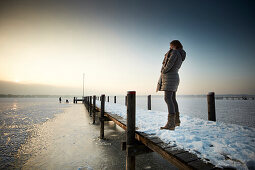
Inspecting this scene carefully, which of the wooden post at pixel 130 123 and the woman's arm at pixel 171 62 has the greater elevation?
the woman's arm at pixel 171 62

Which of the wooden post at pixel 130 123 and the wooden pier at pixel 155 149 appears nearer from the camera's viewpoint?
the wooden pier at pixel 155 149

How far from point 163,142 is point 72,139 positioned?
18.1 ft

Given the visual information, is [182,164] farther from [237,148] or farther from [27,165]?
[27,165]

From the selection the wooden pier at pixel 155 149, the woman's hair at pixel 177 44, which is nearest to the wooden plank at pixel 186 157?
the wooden pier at pixel 155 149

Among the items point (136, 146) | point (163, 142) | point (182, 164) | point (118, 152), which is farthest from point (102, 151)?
point (182, 164)

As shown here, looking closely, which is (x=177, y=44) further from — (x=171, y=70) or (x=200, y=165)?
(x=200, y=165)

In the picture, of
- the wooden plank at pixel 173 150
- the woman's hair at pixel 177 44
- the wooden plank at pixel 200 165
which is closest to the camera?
Answer: the wooden plank at pixel 200 165

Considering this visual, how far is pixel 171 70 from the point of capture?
9.55ft

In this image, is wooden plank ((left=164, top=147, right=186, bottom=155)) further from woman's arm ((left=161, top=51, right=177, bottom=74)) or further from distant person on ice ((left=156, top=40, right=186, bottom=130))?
woman's arm ((left=161, top=51, right=177, bottom=74))

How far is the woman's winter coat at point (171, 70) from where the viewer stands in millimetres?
2848

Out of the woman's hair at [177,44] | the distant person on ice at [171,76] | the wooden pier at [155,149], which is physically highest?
the woman's hair at [177,44]

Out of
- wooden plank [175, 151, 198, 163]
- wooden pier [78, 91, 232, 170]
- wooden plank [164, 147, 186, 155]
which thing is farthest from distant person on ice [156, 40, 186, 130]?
wooden plank [175, 151, 198, 163]

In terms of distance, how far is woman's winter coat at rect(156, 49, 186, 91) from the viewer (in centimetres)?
285

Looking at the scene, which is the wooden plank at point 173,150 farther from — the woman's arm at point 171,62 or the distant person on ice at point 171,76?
the woman's arm at point 171,62
